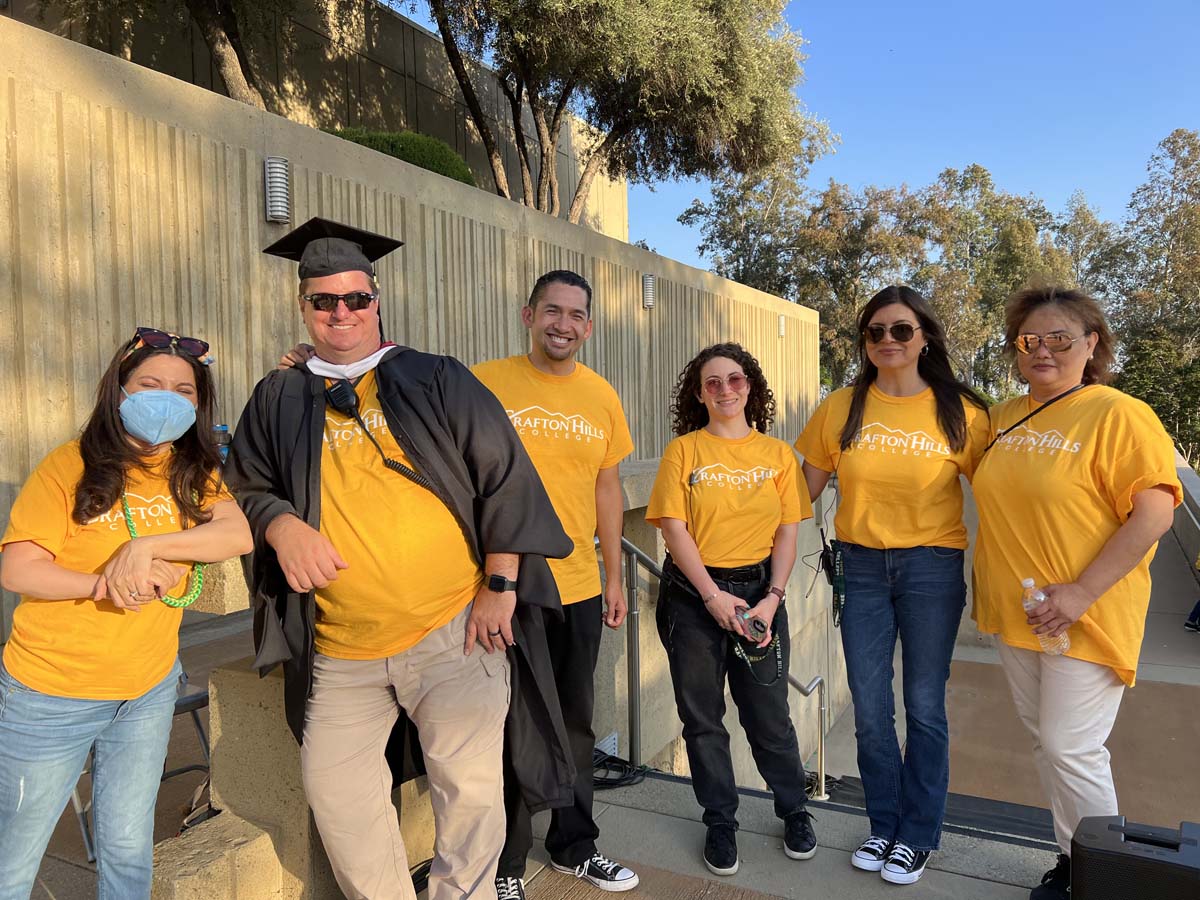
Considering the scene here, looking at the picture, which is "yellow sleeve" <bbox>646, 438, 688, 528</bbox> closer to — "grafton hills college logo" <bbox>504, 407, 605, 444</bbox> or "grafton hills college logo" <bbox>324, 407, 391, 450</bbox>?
"grafton hills college logo" <bbox>504, 407, 605, 444</bbox>

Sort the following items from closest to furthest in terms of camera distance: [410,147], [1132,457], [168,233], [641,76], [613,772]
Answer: [1132,457]
[613,772]
[168,233]
[410,147]
[641,76]

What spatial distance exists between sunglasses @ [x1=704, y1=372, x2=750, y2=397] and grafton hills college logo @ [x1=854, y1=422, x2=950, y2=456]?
44 centimetres

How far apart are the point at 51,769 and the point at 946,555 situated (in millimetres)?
2528

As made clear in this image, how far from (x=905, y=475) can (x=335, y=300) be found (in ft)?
6.01

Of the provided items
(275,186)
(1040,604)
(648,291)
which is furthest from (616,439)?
(648,291)

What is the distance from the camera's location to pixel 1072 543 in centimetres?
238

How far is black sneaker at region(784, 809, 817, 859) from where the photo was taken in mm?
2838

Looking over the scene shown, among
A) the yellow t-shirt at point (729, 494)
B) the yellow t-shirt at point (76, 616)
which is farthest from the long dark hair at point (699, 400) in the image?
the yellow t-shirt at point (76, 616)

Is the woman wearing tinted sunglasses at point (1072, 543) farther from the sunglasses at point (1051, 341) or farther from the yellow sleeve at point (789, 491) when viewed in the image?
the yellow sleeve at point (789, 491)

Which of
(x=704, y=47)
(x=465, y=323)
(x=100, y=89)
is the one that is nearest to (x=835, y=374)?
(x=704, y=47)

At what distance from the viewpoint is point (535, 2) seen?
11586 millimetres

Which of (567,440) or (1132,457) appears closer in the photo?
(1132,457)

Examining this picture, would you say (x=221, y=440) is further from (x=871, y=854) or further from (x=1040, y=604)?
(x=871, y=854)

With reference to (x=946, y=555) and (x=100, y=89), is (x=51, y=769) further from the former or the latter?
(x=100, y=89)
